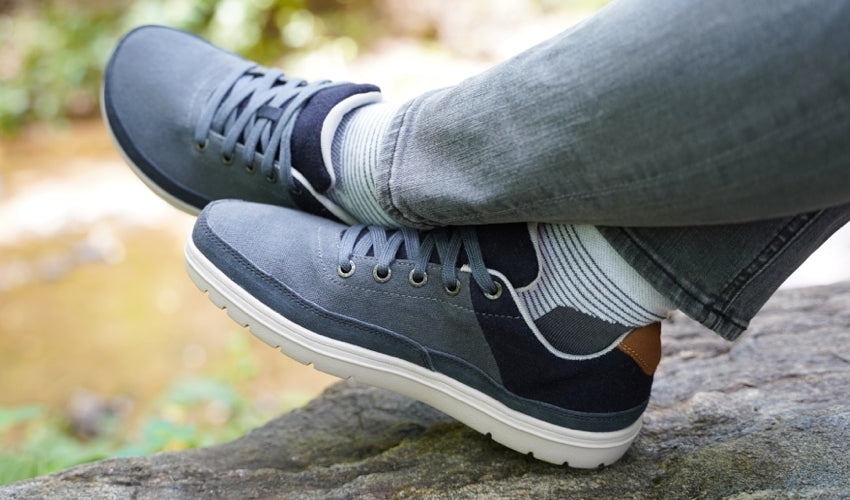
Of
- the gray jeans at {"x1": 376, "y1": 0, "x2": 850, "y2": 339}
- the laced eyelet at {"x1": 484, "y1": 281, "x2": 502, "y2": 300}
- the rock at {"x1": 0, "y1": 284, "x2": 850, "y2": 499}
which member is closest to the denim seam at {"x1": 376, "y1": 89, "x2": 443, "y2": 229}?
the gray jeans at {"x1": 376, "y1": 0, "x2": 850, "y2": 339}

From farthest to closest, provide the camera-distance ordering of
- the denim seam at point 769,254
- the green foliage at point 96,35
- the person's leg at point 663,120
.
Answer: the green foliage at point 96,35 → the denim seam at point 769,254 → the person's leg at point 663,120

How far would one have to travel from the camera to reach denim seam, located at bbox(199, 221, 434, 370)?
975mm

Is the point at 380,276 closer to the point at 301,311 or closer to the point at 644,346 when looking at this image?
the point at 301,311

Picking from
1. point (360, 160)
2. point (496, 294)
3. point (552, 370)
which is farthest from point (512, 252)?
point (360, 160)

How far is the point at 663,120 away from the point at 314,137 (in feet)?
1.89

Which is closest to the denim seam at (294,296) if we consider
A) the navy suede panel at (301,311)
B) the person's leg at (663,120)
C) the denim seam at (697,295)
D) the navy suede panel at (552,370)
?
the navy suede panel at (301,311)

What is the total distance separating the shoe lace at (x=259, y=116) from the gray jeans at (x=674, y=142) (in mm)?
283

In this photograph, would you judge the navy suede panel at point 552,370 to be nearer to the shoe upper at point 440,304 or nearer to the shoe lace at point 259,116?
the shoe upper at point 440,304

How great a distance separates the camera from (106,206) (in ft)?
13.5

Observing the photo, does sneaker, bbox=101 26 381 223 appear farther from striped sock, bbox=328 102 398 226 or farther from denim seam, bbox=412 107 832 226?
denim seam, bbox=412 107 832 226

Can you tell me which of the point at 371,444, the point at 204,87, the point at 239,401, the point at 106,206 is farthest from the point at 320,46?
the point at 371,444

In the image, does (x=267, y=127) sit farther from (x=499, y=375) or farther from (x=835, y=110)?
(x=835, y=110)

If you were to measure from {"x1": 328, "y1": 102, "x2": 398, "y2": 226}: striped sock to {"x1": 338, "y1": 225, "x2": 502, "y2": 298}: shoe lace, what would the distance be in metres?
0.03

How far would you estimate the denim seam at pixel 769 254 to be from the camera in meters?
0.76
